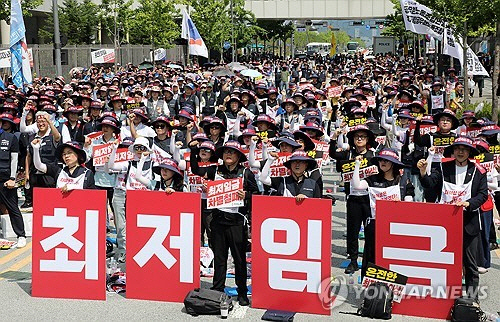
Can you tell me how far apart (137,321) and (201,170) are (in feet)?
7.53

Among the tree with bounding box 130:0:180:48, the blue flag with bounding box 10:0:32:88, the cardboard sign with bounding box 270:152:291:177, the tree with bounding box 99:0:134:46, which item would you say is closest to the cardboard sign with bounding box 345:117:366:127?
the cardboard sign with bounding box 270:152:291:177

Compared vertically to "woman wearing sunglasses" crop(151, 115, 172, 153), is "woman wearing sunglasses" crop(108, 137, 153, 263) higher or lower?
lower

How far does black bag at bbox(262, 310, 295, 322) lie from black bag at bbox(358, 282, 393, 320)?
0.78m

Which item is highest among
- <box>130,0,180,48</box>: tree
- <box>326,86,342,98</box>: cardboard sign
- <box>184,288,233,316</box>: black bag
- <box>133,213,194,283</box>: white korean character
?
<box>130,0,180,48</box>: tree

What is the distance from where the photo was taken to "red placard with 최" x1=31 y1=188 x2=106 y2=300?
8.48 meters

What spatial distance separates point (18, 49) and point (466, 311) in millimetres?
14493

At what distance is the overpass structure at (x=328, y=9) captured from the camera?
62.2 m

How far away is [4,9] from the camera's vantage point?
3031 centimetres

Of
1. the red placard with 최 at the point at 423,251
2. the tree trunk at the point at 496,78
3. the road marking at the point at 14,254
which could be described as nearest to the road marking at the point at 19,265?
the road marking at the point at 14,254

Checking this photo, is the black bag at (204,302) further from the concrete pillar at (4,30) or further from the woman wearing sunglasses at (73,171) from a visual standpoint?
the concrete pillar at (4,30)

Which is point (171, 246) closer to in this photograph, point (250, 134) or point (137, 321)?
point (137, 321)

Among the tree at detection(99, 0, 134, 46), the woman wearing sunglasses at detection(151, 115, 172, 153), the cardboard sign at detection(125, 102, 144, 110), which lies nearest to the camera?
the woman wearing sunglasses at detection(151, 115, 172, 153)

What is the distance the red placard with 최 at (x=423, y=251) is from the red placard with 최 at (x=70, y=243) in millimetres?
3120

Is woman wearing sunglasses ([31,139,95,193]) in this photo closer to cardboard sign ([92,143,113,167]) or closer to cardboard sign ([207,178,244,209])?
cardboard sign ([92,143,113,167])
